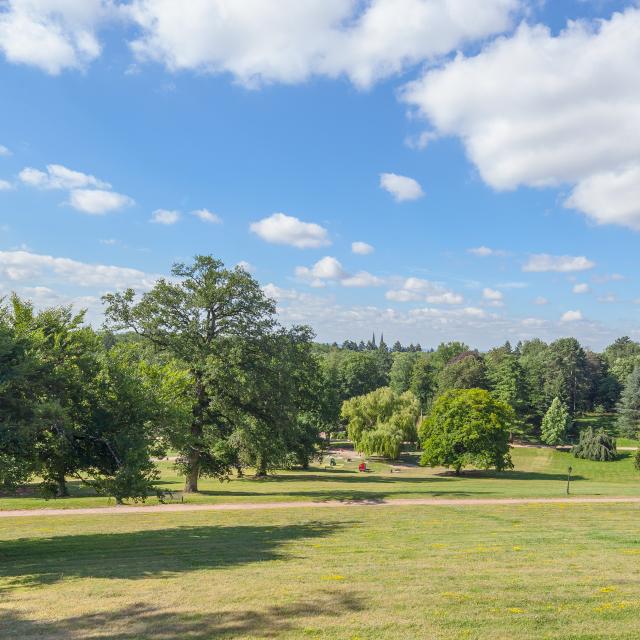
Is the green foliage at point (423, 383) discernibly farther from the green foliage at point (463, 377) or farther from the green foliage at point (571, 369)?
the green foliage at point (571, 369)

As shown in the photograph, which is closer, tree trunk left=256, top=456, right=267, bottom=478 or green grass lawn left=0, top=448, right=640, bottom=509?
green grass lawn left=0, top=448, right=640, bottom=509

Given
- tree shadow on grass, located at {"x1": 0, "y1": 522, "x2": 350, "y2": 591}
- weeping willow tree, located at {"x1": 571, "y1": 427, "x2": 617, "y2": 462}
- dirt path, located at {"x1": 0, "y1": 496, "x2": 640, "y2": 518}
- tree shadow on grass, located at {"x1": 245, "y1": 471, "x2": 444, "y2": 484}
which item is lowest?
weeping willow tree, located at {"x1": 571, "y1": 427, "x2": 617, "y2": 462}

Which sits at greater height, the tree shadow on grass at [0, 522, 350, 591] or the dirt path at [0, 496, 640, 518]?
the tree shadow on grass at [0, 522, 350, 591]

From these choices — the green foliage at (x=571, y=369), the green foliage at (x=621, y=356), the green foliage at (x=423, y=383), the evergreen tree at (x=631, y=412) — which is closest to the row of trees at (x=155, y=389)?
the green foliage at (x=423, y=383)

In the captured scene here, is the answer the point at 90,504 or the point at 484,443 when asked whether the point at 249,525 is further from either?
the point at 484,443

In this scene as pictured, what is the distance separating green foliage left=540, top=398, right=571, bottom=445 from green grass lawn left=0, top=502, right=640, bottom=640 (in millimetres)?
64408

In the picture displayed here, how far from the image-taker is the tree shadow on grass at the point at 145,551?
13.3 metres

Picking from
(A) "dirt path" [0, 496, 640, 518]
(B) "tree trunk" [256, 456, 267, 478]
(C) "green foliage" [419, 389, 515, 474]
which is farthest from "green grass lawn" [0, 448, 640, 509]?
(C) "green foliage" [419, 389, 515, 474]

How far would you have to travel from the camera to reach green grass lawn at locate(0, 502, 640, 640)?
358 inches

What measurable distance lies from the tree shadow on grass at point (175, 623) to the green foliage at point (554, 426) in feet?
260

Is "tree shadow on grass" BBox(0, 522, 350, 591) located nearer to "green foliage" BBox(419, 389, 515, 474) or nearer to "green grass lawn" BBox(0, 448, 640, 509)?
"green grass lawn" BBox(0, 448, 640, 509)

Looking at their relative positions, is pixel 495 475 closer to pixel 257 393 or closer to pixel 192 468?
pixel 257 393

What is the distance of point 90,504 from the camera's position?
26.5 meters

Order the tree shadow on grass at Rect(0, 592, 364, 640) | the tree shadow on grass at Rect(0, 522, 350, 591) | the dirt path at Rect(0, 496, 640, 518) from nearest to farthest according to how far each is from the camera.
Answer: the tree shadow on grass at Rect(0, 592, 364, 640) < the tree shadow on grass at Rect(0, 522, 350, 591) < the dirt path at Rect(0, 496, 640, 518)
